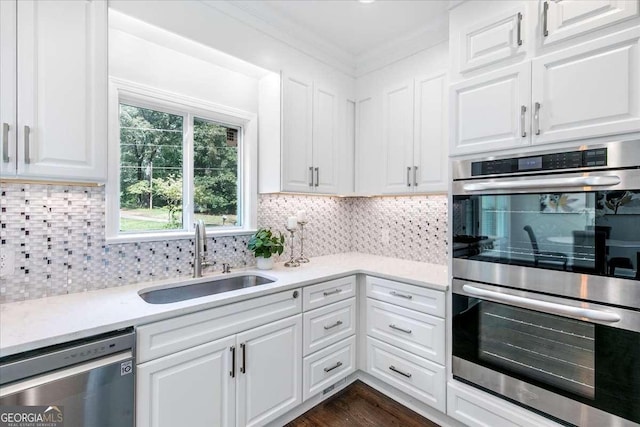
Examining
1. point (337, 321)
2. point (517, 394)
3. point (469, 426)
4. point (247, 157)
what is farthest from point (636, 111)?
point (247, 157)

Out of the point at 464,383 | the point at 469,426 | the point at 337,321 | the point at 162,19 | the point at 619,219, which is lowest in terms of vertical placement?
the point at 469,426

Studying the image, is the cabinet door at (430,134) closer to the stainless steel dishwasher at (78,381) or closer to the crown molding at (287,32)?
the crown molding at (287,32)

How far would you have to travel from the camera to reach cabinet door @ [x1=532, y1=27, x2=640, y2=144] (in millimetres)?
1338

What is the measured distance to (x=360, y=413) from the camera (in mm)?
2096

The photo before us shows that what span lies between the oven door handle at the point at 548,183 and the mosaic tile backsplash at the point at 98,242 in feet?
2.78

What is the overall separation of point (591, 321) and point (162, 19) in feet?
8.96

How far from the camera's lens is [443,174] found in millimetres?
2260

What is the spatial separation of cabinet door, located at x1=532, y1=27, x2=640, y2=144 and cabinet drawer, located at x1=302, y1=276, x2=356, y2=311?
4.88ft

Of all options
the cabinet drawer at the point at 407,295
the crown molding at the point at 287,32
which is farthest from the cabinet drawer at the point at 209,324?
the crown molding at the point at 287,32

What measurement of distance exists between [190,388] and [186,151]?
5.05ft

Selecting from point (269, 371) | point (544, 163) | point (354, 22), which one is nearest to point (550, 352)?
point (544, 163)

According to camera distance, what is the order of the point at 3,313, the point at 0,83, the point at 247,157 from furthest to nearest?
the point at 247,157 → the point at 3,313 → the point at 0,83

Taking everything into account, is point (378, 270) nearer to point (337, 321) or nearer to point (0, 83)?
point (337, 321)

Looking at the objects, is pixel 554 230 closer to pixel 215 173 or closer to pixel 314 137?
pixel 314 137
